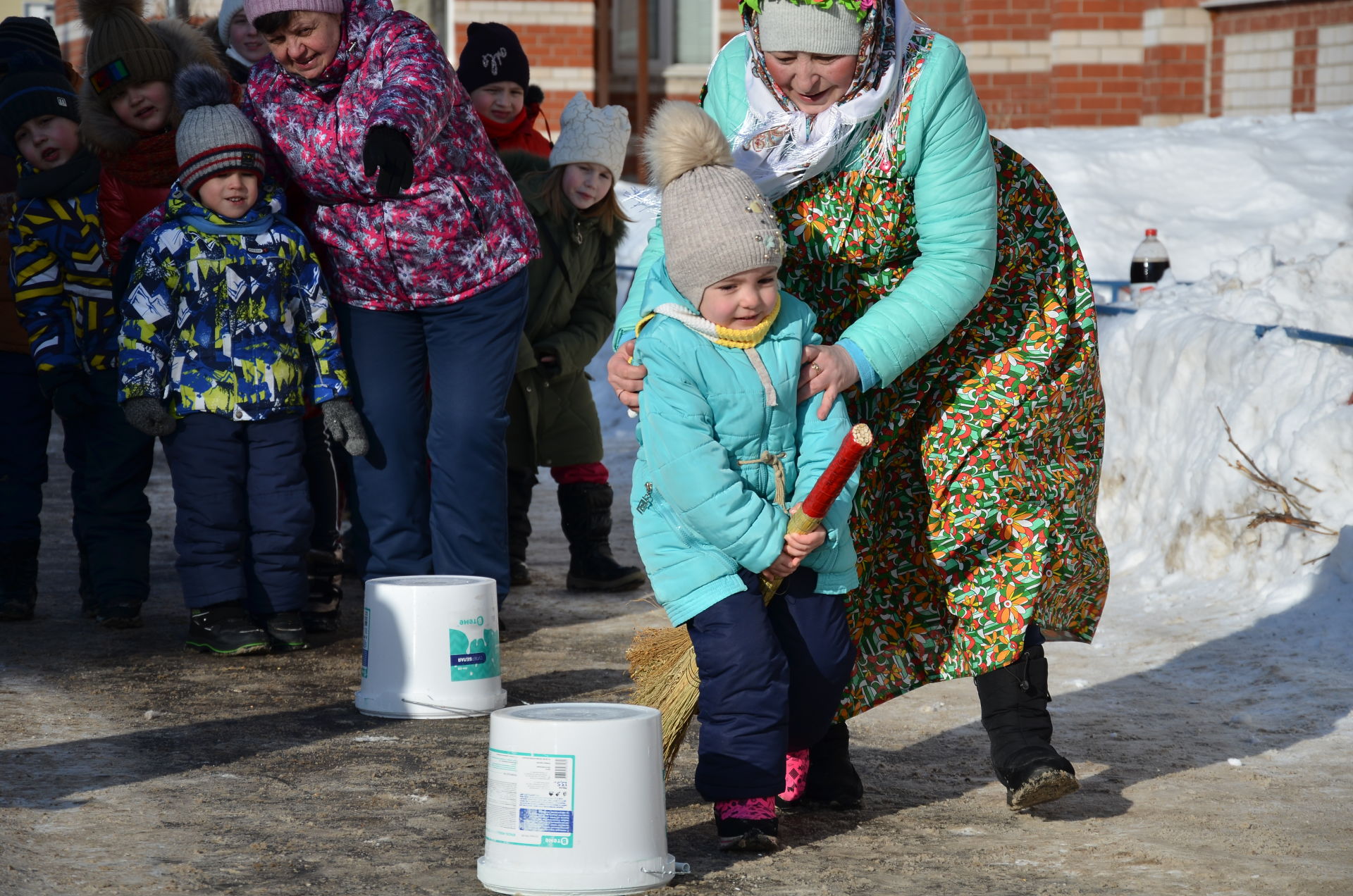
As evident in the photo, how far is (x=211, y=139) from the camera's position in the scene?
15.4ft

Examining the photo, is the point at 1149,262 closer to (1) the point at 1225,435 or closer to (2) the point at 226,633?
(1) the point at 1225,435

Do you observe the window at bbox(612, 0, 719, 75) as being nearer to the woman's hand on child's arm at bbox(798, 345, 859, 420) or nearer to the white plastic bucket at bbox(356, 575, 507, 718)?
the white plastic bucket at bbox(356, 575, 507, 718)

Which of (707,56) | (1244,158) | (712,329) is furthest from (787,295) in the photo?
(707,56)

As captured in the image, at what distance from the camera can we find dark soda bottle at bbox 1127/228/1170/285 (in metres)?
9.55

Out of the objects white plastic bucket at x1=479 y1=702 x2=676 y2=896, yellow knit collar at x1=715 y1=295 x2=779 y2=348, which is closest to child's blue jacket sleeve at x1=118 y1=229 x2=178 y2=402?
yellow knit collar at x1=715 y1=295 x2=779 y2=348

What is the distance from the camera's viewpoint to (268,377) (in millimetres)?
4848

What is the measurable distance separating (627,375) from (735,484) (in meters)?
0.36

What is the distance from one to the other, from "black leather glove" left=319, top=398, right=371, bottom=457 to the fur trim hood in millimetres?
1118

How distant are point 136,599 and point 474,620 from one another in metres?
1.55

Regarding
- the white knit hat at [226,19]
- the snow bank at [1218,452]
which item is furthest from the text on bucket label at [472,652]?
the white knit hat at [226,19]

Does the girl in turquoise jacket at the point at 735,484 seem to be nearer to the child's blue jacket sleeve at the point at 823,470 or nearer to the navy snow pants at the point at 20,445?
the child's blue jacket sleeve at the point at 823,470

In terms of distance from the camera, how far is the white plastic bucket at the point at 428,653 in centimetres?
423

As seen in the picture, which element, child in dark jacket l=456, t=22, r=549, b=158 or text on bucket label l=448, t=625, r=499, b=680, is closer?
text on bucket label l=448, t=625, r=499, b=680

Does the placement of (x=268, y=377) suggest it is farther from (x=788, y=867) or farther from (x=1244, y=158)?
(x=1244, y=158)
